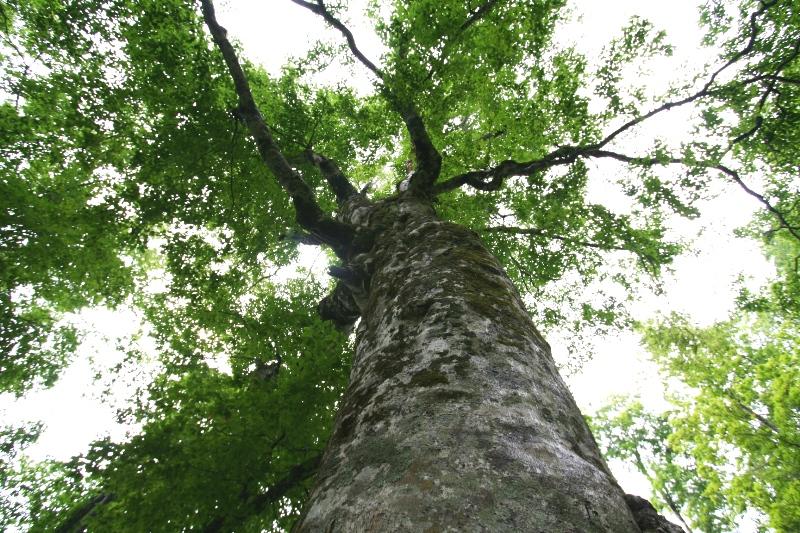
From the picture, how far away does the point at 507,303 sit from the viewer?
7.54 feet

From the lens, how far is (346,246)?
480cm

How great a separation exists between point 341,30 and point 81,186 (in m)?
6.99

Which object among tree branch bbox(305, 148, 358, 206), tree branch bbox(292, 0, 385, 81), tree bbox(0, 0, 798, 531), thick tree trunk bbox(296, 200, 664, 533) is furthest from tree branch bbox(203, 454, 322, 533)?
tree branch bbox(292, 0, 385, 81)

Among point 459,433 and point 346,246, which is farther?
point 346,246

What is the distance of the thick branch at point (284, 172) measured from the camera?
477 cm

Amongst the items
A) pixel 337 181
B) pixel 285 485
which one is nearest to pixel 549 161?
pixel 337 181

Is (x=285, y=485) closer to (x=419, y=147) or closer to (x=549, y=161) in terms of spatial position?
(x=419, y=147)

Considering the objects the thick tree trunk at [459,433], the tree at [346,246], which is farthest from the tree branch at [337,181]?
the thick tree trunk at [459,433]

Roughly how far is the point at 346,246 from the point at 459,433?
3746 millimetres

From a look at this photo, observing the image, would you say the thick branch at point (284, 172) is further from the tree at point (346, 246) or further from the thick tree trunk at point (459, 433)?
the thick tree trunk at point (459, 433)

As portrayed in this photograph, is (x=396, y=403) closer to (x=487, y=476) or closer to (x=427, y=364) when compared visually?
(x=427, y=364)

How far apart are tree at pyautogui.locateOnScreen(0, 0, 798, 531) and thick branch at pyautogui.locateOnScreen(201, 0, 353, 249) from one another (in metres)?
0.04

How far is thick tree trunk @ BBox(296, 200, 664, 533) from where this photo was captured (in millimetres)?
983

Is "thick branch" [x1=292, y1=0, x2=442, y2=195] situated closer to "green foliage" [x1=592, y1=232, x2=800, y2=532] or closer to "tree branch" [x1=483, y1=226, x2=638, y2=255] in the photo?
"tree branch" [x1=483, y1=226, x2=638, y2=255]
